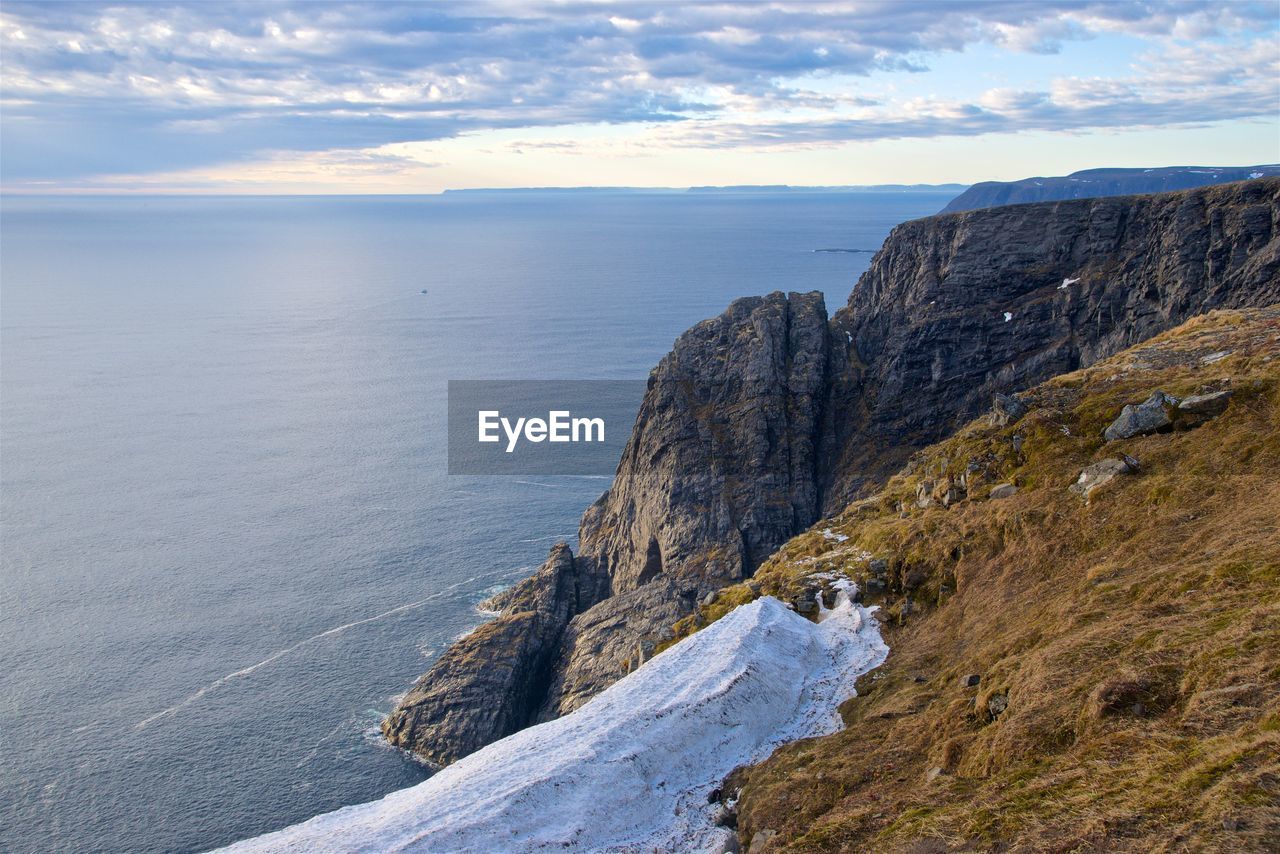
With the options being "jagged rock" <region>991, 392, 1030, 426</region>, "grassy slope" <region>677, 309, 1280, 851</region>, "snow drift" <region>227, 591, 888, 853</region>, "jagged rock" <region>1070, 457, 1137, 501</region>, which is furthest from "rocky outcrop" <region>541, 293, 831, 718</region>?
"jagged rock" <region>1070, 457, 1137, 501</region>

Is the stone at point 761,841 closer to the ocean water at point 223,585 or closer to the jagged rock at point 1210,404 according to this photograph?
the jagged rock at point 1210,404

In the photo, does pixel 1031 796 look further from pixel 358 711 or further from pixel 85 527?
pixel 85 527

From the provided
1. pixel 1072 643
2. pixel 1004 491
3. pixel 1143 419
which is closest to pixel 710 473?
pixel 1004 491

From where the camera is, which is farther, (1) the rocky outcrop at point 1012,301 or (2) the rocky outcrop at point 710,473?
(1) the rocky outcrop at point 1012,301

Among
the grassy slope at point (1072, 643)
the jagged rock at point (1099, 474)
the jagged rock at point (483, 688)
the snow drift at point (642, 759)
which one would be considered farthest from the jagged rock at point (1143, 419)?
the jagged rock at point (483, 688)

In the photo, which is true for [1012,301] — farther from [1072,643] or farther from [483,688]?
[1072,643]

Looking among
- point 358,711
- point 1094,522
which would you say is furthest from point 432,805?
point 358,711
